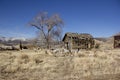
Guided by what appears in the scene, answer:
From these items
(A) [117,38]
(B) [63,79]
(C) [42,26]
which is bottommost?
(B) [63,79]

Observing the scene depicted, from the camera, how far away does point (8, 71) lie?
9.20 metres

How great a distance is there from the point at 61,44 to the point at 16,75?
94.0ft

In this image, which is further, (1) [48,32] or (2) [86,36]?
(1) [48,32]

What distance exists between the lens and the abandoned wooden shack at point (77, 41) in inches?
1335

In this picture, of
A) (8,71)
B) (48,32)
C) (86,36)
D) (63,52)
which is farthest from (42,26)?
(8,71)

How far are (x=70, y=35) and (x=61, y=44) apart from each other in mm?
3316

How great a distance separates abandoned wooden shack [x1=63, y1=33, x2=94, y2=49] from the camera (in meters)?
33.9

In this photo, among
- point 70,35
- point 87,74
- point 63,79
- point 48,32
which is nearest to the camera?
point 63,79

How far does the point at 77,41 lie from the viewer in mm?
34156

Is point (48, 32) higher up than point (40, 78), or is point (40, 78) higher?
point (48, 32)

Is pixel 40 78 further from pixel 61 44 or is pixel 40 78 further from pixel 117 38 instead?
pixel 117 38

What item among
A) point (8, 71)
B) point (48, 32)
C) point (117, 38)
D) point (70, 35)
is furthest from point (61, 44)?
point (8, 71)

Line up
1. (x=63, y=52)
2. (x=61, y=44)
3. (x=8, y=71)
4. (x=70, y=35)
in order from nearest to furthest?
(x=8, y=71) < (x=63, y=52) < (x=70, y=35) < (x=61, y=44)

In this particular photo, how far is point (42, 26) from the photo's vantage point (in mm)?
42938
